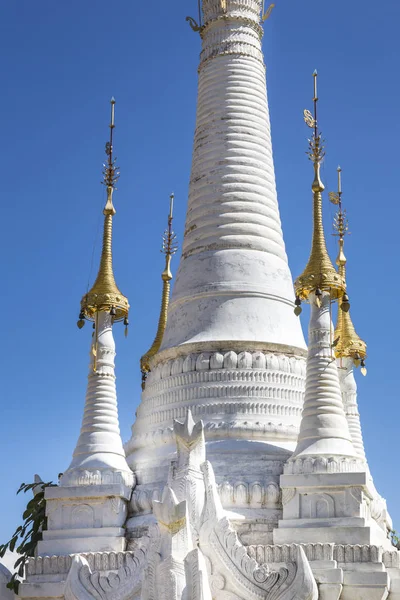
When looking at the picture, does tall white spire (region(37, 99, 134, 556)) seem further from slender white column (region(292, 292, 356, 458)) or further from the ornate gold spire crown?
slender white column (region(292, 292, 356, 458))

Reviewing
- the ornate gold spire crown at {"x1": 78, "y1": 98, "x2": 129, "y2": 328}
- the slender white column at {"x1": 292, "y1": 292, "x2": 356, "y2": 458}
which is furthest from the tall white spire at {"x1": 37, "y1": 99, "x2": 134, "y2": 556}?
the slender white column at {"x1": 292, "y1": 292, "x2": 356, "y2": 458}

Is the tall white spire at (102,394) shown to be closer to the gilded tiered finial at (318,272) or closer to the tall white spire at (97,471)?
the tall white spire at (97,471)

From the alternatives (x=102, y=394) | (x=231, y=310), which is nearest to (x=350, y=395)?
(x=231, y=310)

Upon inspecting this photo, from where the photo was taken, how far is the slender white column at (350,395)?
85.4 ft

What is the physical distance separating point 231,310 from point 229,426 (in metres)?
2.92

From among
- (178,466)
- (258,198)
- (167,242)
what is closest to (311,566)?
(178,466)

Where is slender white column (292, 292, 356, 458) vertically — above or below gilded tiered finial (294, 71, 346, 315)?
below

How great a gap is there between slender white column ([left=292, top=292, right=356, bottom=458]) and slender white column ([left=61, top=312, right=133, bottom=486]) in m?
3.80

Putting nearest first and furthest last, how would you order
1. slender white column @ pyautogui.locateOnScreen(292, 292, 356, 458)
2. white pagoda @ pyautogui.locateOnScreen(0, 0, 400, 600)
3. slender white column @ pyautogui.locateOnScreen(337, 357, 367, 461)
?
white pagoda @ pyautogui.locateOnScreen(0, 0, 400, 600) → slender white column @ pyautogui.locateOnScreen(292, 292, 356, 458) → slender white column @ pyautogui.locateOnScreen(337, 357, 367, 461)

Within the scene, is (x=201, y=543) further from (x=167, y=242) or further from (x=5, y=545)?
(x=167, y=242)

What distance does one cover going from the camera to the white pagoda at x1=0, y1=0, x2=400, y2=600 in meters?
18.6

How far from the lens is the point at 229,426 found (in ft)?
73.4

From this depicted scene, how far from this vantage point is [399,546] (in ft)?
87.7

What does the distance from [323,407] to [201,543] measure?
4.16 meters
